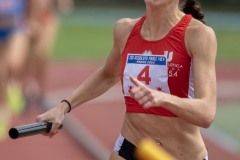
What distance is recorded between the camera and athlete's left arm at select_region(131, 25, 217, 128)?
4684 mm

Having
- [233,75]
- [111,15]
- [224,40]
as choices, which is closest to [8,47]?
[233,75]

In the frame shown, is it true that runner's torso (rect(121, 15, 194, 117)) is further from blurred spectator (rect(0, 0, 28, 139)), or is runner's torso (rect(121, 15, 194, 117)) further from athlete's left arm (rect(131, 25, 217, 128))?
blurred spectator (rect(0, 0, 28, 139))

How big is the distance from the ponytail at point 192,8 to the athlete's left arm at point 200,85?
0.41 m

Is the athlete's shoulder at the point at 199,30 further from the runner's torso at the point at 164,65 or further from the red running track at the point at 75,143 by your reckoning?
the red running track at the point at 75,143

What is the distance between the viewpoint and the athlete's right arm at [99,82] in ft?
17.8

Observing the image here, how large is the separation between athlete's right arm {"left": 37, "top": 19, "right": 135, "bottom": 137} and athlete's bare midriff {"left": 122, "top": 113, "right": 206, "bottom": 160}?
50 cm

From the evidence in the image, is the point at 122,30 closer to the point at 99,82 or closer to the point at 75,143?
the point at 99,82

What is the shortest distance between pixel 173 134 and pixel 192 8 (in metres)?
0.81

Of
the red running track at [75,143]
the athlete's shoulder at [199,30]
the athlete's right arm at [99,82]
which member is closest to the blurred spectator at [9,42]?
the red running track at [75,143]

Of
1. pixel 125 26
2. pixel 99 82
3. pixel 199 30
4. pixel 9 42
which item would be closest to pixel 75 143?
pixel 9 42

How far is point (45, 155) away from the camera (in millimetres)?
12031

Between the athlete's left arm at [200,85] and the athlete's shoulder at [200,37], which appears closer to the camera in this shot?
the athlete's left arm at [200,85]

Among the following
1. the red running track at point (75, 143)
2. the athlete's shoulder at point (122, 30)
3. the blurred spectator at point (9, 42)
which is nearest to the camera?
the athlete's shoulder at point (122, 30)

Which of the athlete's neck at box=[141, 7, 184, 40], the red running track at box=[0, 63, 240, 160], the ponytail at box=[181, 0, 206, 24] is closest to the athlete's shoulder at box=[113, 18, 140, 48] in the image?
the athlete's neck at box=[141, 7, 184, 40]
